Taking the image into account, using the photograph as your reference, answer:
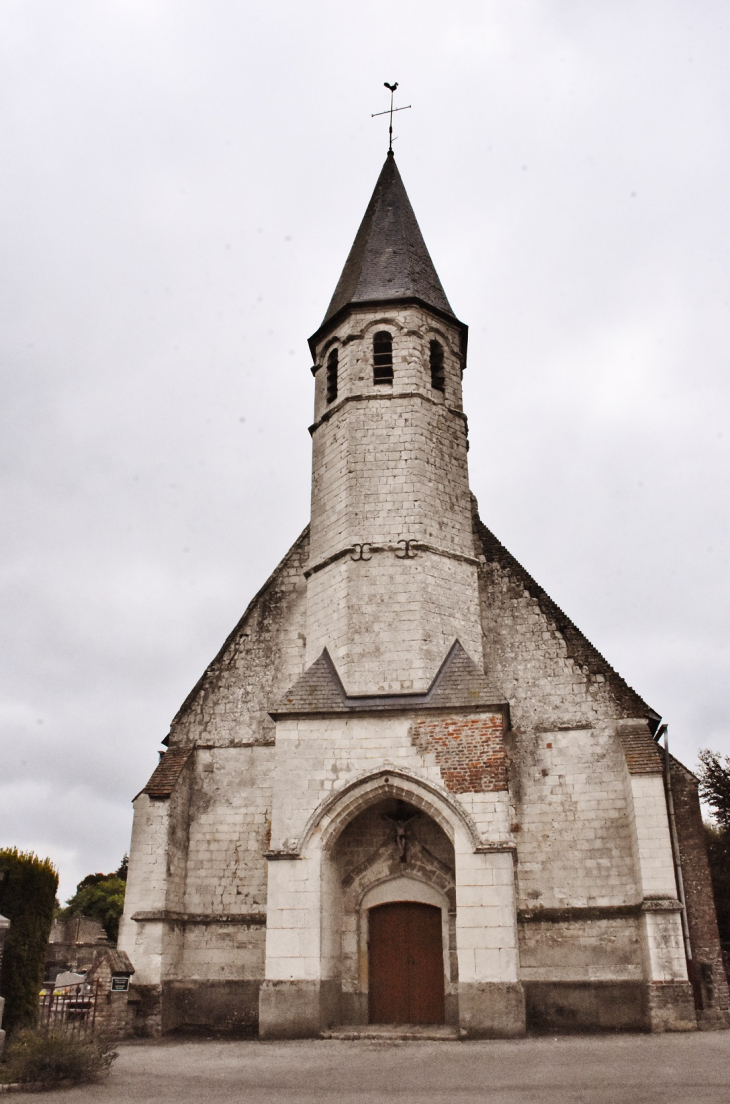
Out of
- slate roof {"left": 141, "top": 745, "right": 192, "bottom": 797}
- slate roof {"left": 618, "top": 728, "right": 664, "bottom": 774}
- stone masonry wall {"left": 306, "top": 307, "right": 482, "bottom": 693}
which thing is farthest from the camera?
slate roof {"left": 141, "top": 745, "right": 192, "bottom": 797}

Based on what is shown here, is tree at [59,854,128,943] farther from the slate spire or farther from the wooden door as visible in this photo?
the slate spire

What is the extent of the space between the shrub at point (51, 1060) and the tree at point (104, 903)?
3473cm

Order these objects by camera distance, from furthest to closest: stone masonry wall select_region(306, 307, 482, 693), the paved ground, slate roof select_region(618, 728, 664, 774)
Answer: stone masonry wall select_region(306, 307, 482, 693) → slate roof select_region(618, 728, 664, 774) → the paved ground

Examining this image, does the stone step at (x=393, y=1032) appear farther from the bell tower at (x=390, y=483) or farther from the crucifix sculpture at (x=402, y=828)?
the bell tower at (x=390, y=483)

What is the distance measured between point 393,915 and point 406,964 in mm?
764

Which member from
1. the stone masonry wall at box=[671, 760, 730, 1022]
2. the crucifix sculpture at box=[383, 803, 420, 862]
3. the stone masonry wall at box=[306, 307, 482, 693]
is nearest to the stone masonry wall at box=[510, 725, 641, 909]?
the stone masonry wall at box=[671, 760, 730, 1022]

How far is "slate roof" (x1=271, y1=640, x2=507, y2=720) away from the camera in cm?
1399

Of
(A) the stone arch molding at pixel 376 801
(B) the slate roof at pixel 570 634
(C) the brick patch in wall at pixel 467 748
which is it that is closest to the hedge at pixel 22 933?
(A) the stone arch molding at pixel 376 801

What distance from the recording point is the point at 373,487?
16.4m

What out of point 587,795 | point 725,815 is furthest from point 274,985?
point 725,815

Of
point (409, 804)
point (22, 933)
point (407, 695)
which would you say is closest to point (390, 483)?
point (407, 695)

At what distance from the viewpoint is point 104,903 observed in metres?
48.0

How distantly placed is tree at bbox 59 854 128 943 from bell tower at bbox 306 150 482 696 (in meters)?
32.6

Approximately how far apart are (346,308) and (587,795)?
35.0 feet
